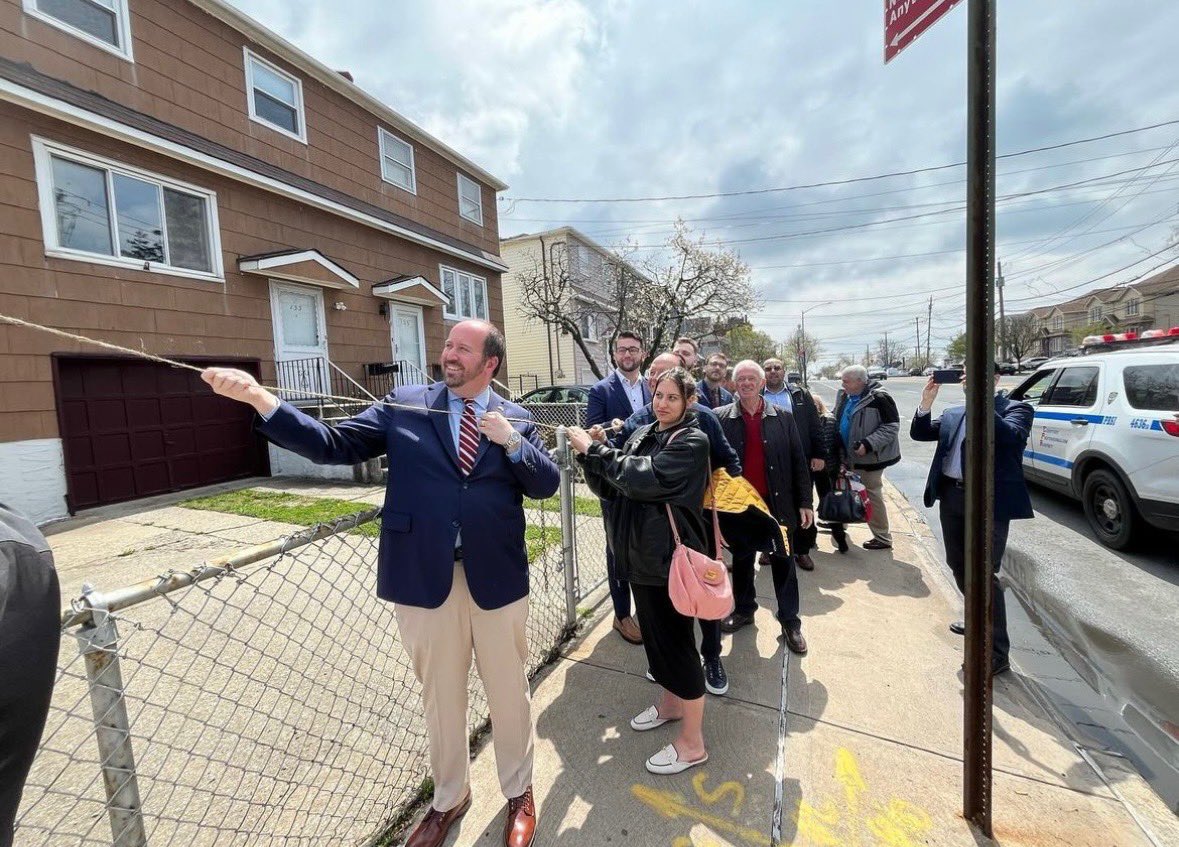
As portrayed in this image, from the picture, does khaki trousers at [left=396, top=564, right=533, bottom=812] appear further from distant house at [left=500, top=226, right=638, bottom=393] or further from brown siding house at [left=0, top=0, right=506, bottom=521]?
distant house at [left=500, top=226, right=638, bottom=393]

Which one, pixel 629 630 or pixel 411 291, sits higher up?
pixel 411 291

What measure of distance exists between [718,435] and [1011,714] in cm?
197

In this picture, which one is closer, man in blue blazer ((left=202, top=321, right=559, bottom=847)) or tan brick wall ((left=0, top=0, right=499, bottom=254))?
man in blue blazer ((left=202, top=321, right=559, bottom=847))

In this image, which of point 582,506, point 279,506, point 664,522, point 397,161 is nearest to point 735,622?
point 664,522

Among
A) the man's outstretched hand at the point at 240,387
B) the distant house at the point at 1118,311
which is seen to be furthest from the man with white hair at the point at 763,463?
the distant house at the point at 1118,311

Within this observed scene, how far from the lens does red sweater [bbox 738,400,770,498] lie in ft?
11.8

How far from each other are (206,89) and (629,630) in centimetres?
1066

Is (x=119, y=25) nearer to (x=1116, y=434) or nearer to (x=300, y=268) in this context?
(x=300, y=268)

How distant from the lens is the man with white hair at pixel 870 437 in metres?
4.83

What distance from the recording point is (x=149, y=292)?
25.0 ft

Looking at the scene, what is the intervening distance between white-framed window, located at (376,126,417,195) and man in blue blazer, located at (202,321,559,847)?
39.7 feet

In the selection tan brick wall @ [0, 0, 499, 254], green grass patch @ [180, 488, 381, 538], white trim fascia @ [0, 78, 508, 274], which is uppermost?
tan brick wall @ [0, 0, 499, 254]

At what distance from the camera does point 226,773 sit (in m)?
2.28

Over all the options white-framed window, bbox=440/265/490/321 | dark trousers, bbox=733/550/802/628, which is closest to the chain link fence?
dark trousers, bbox=733/550/802/628
